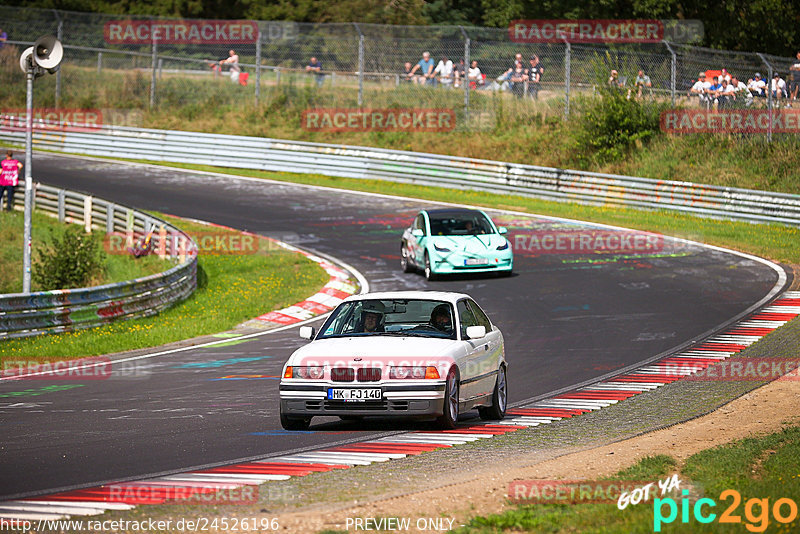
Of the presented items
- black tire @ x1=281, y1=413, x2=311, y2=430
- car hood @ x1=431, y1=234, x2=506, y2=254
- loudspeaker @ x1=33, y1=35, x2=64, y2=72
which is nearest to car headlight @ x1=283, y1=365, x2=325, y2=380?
black tire @ x1=281, y1=413, x2=311, y2=430

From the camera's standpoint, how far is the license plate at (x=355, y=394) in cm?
1035

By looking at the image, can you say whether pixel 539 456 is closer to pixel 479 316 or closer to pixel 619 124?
pixel 479 316

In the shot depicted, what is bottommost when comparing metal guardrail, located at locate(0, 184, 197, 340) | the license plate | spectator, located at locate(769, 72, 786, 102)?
metal guardrail, located at locate(0, 184, 197, 340)

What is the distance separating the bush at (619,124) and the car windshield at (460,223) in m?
14.7

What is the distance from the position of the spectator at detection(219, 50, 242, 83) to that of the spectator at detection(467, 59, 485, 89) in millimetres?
9539

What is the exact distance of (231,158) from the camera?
4075cm

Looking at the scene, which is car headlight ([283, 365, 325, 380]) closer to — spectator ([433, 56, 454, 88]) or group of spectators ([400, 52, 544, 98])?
group of spectators ([400, 52, 544, 98])

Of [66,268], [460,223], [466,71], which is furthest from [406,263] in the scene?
[466,71]

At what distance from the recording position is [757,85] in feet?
106

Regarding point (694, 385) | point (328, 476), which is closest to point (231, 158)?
point (694, 385)

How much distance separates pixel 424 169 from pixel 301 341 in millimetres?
19866

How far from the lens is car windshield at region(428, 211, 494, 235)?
76.9ft

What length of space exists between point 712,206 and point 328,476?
25.1 m

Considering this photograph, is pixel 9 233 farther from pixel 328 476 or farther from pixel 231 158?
pixel 328 476
